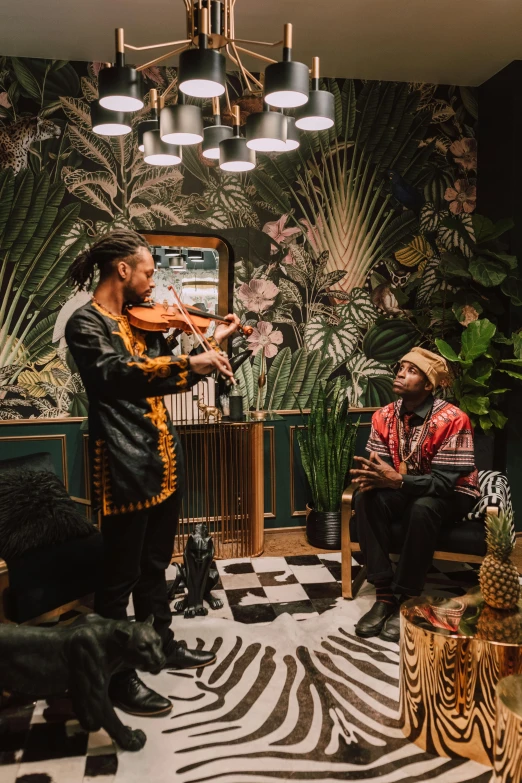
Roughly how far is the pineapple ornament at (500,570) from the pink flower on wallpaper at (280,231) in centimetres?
281

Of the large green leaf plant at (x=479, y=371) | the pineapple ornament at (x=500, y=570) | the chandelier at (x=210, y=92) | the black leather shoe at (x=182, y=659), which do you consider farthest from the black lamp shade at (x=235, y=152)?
the large green leaf plant at (x=479, y=371)

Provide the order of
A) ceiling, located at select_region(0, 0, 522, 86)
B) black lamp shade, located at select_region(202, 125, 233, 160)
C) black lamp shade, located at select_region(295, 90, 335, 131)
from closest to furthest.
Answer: black lamp shade, located at select_region(295, 90, 335, 131), black lamp shade, located at select_region(202, 125, 233, 160), ceiling, located at select_region(0, 0, 522, 86)

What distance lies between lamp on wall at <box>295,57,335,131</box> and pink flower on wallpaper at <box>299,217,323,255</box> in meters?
2.21

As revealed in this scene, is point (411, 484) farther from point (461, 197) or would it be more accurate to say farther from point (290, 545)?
point (461, 197)

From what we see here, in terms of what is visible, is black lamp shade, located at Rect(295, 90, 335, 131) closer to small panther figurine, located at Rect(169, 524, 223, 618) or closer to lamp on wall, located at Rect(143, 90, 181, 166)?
lamp on wall, located at Rect(143, 90, 181, 166)

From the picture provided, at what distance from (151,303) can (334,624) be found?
1.71 meters

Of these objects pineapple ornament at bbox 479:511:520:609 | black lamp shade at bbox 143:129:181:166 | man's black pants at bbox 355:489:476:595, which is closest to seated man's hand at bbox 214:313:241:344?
black lamp shade at bbox 143:129:181:166

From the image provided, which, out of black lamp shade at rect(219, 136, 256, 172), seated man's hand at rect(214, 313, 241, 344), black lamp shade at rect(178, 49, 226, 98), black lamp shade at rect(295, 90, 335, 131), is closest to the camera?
black lamp shade at rect(178, 49, 226, 98)

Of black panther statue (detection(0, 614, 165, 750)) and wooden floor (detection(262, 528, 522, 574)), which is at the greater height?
black panther statue (detection(0, 614, 165, 750))

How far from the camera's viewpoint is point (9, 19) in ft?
11.7

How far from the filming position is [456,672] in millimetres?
1989

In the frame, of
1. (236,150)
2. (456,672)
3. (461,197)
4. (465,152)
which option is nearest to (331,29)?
(465,152)

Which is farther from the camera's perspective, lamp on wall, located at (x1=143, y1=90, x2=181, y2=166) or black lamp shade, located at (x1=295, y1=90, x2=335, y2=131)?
lamp on wall, located at (x1=143, y1=90, x2=181, y2=166)

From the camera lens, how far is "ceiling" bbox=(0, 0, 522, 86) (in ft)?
11.5
